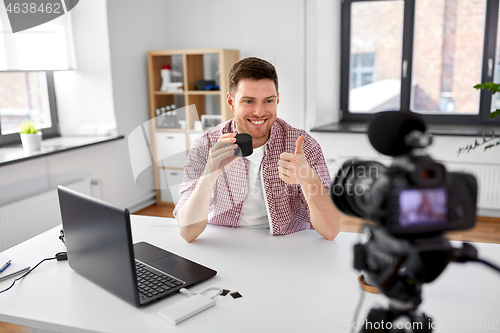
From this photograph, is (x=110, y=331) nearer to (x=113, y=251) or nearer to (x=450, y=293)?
(x=113, y=251)

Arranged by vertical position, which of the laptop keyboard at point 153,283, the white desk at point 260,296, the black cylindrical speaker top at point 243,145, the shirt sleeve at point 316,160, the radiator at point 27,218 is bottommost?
the radiator at point 27,218

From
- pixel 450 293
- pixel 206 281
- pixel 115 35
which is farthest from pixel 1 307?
pixel 115 35

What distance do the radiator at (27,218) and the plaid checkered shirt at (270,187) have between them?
140 centimetres

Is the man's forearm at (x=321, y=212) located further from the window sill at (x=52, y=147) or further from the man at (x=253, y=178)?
the window sill at (x=52, y=147)

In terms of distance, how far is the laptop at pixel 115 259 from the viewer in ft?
3.62

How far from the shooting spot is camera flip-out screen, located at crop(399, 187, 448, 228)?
56 cm

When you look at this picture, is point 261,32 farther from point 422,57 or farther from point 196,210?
point 196,210

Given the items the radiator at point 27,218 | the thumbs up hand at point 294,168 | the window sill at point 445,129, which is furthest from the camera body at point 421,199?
the window sill at point 445,129

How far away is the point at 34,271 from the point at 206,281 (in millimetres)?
565

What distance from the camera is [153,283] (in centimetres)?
124

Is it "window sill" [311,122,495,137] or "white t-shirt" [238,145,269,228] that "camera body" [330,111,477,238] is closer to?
"white t-shirt" [238,145,269,228]

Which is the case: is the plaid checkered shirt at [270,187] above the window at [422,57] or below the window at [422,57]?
below

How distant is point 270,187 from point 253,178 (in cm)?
8

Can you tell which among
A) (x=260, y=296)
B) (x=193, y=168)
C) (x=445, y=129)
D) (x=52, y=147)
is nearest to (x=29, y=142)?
(x=52, y=147)
